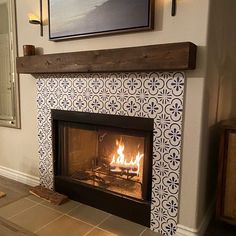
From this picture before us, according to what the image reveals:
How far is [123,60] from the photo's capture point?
166 centimetres

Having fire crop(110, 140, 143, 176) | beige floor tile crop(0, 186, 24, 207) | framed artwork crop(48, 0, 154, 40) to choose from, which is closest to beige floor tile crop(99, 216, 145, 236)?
fire crop(110, 140, 143, 176)

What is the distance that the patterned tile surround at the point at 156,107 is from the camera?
1.62m

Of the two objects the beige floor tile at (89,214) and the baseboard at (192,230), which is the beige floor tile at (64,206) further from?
the baseboard at (192,230)

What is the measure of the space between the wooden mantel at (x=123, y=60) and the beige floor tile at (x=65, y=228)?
3.94ft

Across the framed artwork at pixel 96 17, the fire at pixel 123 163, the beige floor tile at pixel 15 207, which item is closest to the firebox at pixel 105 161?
the fire at pixel 123 163

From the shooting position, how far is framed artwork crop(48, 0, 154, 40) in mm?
1631

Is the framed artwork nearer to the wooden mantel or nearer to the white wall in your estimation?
the white wall

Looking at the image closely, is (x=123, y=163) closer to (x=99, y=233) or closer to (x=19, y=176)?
(x=99, y=233)

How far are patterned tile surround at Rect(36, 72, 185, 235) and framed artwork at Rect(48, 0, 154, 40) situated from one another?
0.34 meters

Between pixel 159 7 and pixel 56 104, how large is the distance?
122cm

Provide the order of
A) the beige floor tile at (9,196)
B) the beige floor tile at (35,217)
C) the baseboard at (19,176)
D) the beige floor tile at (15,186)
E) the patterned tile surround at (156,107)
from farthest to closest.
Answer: the baseboard at (19,176)
the beige floor tile at (15,186)
the beige floor tile at (9,196)
the beige floor tile at (35,217)
the patterned tile surround at (156,107)

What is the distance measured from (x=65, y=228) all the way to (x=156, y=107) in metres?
1.14

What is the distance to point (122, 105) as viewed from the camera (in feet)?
5.96

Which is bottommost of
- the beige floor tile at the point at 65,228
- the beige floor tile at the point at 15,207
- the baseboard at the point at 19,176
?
the beige floor tile at the point at 15,207
